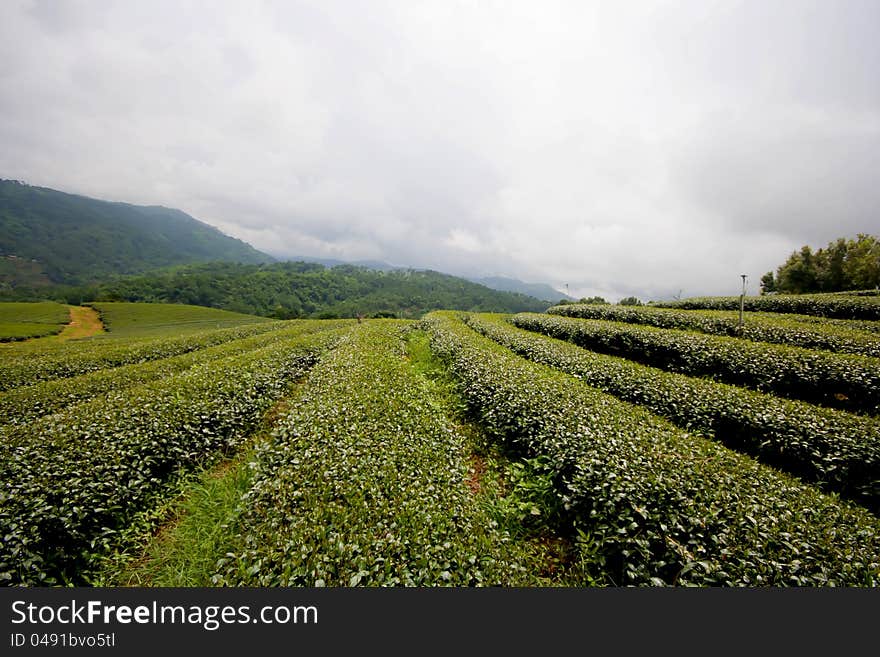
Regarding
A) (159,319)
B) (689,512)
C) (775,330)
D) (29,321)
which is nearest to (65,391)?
(689,512)

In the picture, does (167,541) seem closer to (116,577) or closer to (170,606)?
(116,577)

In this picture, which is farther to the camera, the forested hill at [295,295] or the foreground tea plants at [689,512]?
the forested hill at [295,295]

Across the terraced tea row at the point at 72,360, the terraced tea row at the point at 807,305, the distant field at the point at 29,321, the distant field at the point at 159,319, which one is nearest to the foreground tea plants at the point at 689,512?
the terraced tea row at the point at 72,360

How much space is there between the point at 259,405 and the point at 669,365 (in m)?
16.0

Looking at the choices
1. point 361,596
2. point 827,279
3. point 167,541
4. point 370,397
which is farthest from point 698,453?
point 827,279

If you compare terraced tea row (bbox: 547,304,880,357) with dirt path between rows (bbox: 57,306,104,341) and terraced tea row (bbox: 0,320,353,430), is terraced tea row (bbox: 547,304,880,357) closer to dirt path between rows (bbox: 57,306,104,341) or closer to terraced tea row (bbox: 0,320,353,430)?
terraced tea row (bbox: 0,320,353,430)

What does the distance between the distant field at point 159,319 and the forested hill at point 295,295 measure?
26.9 meters

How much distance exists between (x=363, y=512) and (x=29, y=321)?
2735 inches

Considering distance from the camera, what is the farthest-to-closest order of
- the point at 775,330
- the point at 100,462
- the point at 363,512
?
the point at 775,330
the point at 100,462
the point at 363,512

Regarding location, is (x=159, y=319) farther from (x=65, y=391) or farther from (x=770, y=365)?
(x=770, y=365)

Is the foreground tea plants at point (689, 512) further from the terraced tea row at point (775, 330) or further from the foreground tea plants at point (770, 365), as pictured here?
the terraced tea row at point (775, 330)

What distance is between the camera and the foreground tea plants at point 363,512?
12.1 feet

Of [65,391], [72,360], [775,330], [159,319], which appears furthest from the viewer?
[159,319]

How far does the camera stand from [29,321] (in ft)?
145
